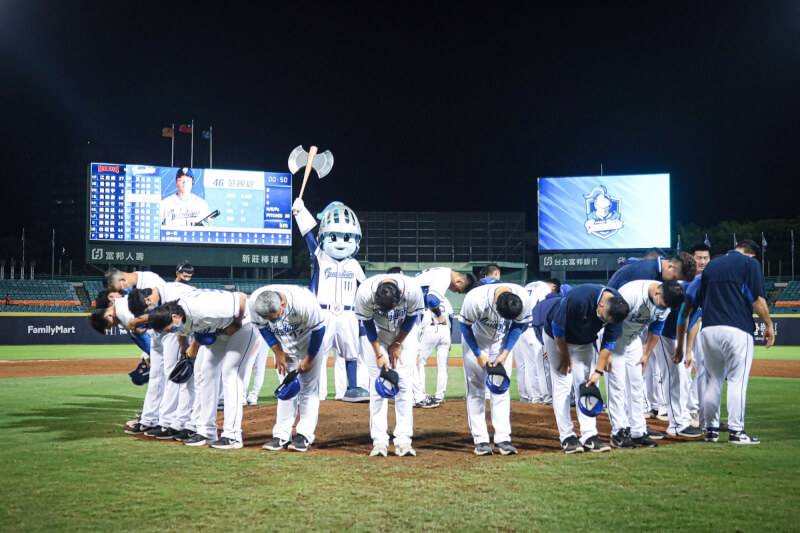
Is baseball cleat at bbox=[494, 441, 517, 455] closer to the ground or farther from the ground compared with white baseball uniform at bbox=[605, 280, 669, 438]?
closer to the ground

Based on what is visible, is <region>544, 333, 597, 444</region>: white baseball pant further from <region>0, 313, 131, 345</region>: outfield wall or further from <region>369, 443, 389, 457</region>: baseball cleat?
<region>0, 313, 131, 345</region>: outfield wall

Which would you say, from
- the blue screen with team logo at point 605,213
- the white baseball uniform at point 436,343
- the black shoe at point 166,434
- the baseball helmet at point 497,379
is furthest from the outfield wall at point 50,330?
the baseball helmet at point 497,379

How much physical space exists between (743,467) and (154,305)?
4.99 metres

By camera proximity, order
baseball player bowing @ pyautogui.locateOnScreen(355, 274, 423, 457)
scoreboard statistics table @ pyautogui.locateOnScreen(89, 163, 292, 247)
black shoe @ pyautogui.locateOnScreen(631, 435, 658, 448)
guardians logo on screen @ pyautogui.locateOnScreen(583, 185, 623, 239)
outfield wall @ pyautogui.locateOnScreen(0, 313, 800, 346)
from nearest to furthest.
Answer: baseball player bowing @ pyautogui.locateOnScreen(355, 274, 423, 457), black shoe @ pyautogui.locateOnScreen(631, 435, 658, 448), outfield wall @ pyautogui.locateOnScreen(0, 313, 800, 346), scoreboard statistics table @ pyautogui.locateOnScreen(89, 163, 292, 247), guardians logo on screen @ pyautogui.locateOnScreen(583, 185, 623, 239)

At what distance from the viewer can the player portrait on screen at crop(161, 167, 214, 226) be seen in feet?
84.5

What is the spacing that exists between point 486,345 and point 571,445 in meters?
1.12

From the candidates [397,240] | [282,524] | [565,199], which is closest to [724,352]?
[282,524]

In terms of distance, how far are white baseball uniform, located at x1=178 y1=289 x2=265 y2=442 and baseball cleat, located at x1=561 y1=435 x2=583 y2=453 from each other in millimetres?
2866

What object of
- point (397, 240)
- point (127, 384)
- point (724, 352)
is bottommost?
point (127, 384)

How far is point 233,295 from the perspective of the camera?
19.9 ft

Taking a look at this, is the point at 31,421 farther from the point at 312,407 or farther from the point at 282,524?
the point at 282,524

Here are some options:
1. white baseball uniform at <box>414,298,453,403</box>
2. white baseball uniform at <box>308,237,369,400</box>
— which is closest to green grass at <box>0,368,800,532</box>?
white baseball uniform at <box>308,237,369,400</box>

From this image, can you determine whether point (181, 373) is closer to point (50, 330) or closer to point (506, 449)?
point (506, 449)

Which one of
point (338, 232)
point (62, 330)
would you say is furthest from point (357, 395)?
point (62, 330)
